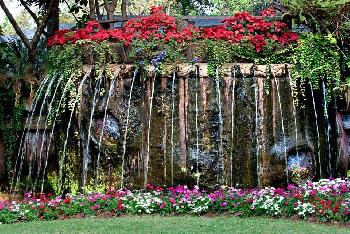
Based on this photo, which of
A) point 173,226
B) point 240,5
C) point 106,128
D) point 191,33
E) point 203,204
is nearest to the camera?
point 173,226

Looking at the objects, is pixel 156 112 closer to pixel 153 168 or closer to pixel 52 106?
pixel 153 168

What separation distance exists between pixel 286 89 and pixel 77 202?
3.81 metres

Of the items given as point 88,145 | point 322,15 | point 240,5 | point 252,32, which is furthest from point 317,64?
point 240,5

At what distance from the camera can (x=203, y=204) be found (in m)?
8.28

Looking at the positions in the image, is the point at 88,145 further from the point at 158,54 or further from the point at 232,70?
the point at 232,70

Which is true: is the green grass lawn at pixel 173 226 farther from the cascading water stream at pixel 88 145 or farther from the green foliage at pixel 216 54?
the green foliage at pixel 216 54

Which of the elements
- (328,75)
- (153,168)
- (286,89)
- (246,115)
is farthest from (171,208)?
(328,75)

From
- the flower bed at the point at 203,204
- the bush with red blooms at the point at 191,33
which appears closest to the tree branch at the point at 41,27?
the bush with red blooms at the point at 191,33

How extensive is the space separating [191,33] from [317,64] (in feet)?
7.25

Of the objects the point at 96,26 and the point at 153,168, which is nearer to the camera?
the point at 153,168

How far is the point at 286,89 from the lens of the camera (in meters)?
9.63

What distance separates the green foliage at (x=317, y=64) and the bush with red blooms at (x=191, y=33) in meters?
0.35

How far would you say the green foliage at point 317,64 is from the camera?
31.4ft

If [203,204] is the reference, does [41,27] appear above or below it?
above
